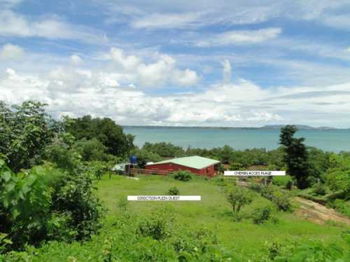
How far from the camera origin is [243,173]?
63.8 feet

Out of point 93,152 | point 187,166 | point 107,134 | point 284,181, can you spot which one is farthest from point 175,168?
point 107,134

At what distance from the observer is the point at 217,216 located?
19172 millimetres

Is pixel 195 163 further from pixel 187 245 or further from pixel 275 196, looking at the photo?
pixel 187 245

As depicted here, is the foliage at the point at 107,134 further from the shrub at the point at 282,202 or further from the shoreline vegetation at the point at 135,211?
the shrub at the point at 282,202

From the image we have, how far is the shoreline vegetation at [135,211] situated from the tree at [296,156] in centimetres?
9

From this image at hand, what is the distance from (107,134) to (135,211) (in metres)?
Answer: 25.2

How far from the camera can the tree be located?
1315 inches

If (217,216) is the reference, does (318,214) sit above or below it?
below

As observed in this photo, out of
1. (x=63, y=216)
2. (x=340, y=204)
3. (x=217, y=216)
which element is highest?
(x=63, y=216)

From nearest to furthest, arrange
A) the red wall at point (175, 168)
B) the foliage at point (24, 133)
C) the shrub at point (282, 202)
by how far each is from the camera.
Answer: the foliage at point (24, 133) → the shrub at point (282, 202) → the red wall at point (175, 168)

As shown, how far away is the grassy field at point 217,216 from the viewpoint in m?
Answer: 13.9

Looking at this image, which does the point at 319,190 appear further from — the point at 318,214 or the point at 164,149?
Result: the point at 164,149

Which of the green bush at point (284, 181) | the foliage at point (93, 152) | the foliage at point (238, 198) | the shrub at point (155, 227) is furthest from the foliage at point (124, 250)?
the green bush at point (284, 181)

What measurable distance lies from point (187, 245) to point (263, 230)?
34.0ft
